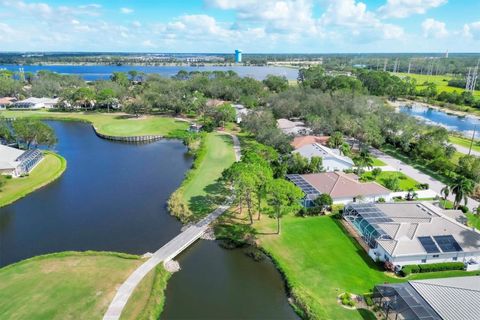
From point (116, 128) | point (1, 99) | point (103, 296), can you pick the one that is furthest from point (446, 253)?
point (1, 99)

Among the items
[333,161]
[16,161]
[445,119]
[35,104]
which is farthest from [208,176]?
[445,119]

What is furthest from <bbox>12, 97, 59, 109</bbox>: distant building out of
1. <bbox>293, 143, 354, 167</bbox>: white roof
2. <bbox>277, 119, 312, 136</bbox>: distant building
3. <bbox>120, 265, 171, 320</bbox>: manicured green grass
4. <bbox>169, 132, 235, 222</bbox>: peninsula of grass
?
<bbox>120, 265, 171, 320</bbox>: manicured green grass

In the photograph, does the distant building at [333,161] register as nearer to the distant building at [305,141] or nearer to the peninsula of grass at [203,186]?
the distant building at [305,141]

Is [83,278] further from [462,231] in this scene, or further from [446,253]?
[462,231]

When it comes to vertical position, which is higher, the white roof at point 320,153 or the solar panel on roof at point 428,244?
the white roof at point 320,153

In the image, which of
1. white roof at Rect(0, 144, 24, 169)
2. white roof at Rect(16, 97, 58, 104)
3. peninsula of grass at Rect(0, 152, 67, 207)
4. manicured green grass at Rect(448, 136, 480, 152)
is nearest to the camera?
peninsula of grass at Rect(0, 152, 67, 207)

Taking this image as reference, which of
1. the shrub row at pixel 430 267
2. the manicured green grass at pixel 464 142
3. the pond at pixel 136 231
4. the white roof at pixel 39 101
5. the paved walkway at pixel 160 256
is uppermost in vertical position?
the white roof at pixel 39 101

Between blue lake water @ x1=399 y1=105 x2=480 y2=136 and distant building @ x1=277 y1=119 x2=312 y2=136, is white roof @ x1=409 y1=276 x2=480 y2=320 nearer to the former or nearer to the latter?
distant building @ x1=277 y1=119 x2=312 y2=136

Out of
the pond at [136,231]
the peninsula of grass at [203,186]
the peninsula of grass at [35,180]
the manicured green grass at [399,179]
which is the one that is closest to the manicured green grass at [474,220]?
the manicured green grass at [399,179]
